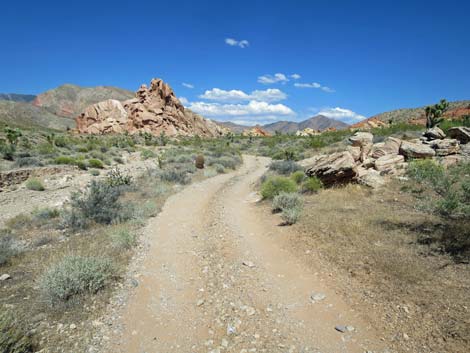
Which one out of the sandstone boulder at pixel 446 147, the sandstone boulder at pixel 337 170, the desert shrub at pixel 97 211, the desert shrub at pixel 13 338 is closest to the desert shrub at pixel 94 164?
the desert shrub at pixel 97 211

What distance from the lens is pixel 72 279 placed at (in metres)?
4.20

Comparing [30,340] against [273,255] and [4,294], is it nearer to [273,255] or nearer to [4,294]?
[4,294]

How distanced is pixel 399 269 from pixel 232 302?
2.81m

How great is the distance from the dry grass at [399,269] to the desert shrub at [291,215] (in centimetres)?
20

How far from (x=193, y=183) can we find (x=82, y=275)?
9792 millimetres

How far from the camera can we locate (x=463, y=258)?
4.51 m

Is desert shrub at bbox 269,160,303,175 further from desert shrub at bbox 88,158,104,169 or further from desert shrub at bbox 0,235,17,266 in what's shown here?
desert shrub at bbox 88,158,104,169

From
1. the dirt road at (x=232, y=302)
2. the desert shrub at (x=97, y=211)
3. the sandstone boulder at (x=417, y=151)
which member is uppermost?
the sandstone boulder at (x=417, y=151)

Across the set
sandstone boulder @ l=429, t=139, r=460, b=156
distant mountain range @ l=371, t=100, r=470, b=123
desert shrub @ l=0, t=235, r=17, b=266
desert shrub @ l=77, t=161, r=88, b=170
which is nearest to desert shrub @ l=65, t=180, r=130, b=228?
desert shrub @ l=0, t=235, r=17, b=266

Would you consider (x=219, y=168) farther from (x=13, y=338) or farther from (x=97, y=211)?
(x=13, y=338)

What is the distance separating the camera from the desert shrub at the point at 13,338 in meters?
2.96

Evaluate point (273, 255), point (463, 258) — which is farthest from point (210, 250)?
point (463, 258)

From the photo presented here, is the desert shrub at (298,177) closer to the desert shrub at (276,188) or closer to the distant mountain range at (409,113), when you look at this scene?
the desert shrub at (276,188)

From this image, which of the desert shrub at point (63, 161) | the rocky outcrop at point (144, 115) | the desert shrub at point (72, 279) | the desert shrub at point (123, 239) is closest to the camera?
the desert shrub at point (72, 279)
